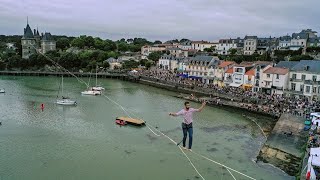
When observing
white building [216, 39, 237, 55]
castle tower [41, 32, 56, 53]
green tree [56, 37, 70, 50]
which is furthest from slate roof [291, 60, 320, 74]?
green tree [56, 37, 70, 50]

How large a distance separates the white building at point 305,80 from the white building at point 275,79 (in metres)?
0.53

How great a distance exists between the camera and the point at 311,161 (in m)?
12.0

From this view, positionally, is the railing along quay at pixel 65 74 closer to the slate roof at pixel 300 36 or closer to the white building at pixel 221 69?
the white building at pixel 221 69

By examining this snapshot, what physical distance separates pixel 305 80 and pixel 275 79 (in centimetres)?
289

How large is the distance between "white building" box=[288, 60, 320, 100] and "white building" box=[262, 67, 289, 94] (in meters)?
0.53

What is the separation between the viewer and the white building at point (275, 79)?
30.2 metres

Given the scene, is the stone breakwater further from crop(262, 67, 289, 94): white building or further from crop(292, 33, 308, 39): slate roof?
crop(292, 33, 308, 39): slate roof

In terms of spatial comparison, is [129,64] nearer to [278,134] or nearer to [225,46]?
[225,46]

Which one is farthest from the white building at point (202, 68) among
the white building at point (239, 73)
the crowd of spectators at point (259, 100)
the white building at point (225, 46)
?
the white building at point (225, 46)

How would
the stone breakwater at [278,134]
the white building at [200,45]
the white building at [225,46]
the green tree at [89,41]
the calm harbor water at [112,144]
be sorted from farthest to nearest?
the green tree at [89,41] < the white building at [200,45] < the white building at [225,46] < the stone breakwater at [278,134] < the calm harbor water at [112,144]

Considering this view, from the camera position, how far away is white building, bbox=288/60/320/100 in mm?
27938

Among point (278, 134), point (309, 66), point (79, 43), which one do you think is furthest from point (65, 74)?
point (278, 134)

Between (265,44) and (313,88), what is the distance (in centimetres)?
3832

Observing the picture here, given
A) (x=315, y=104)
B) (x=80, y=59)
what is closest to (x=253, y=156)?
(x=315, y=104)
